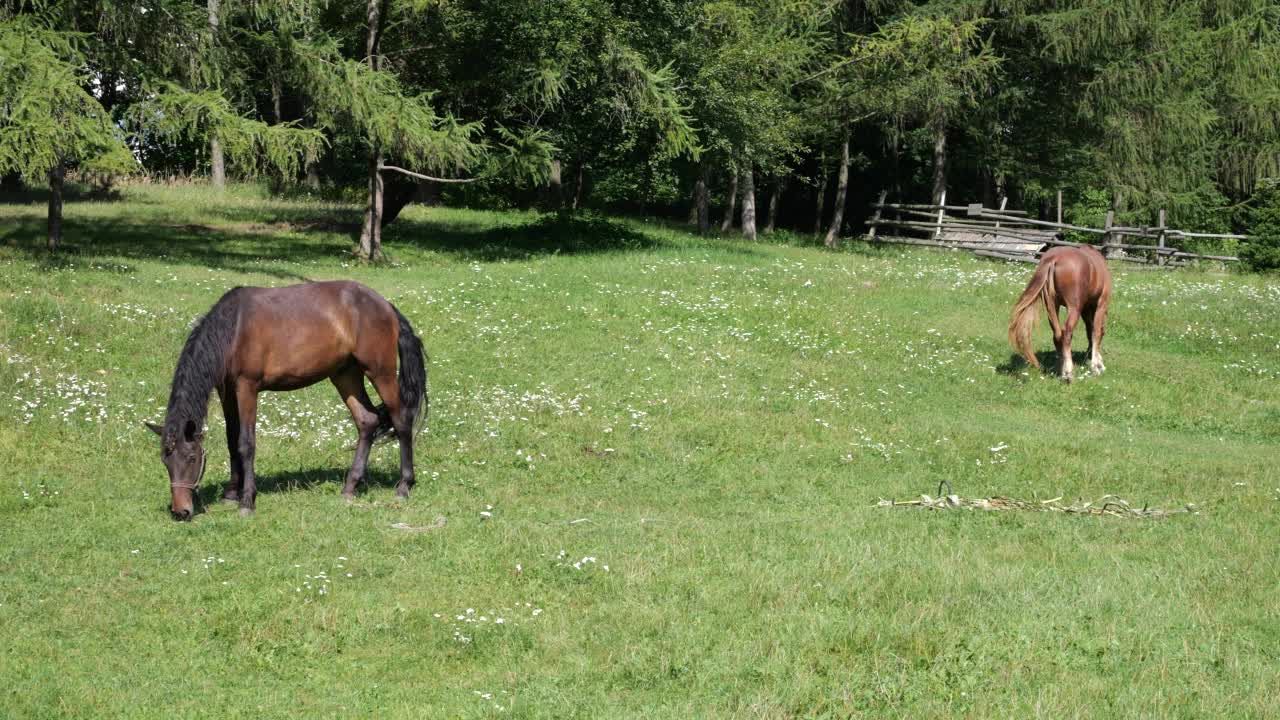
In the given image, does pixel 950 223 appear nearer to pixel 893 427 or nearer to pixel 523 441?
pixel 893 427

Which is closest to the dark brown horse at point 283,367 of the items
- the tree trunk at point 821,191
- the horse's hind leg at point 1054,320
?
the horse's hind leg at point 1054,320

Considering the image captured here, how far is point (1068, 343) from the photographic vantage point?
20.6 m

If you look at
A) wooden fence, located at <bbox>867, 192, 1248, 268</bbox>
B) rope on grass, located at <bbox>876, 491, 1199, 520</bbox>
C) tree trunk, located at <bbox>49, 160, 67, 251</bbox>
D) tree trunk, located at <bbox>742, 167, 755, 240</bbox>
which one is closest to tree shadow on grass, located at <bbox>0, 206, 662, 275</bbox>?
tree trunk, located at <bbox>49, 160, 67, 251</bbox>

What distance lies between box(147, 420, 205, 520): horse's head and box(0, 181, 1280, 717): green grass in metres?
0.26

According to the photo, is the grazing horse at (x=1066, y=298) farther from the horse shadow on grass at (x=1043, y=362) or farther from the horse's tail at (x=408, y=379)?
the horse's tail at (x=408, y=379)

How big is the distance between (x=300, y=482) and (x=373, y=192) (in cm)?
1799

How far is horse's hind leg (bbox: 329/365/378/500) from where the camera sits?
42.0 feet

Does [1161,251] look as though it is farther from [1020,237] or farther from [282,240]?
[282,240]

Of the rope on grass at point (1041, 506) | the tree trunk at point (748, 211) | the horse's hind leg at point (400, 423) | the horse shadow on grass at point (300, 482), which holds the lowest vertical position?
the horse shadow on grass at point (300, 482)

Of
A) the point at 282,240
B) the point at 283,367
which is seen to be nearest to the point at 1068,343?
the point at 283,367

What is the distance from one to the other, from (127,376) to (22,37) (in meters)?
11.0

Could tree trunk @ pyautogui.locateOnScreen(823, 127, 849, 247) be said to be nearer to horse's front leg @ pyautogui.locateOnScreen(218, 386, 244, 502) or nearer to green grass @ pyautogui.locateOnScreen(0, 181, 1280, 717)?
green grass @ pyautogui.locateOnScreen(0, 181, 1280, 717)

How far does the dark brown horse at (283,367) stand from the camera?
11.7 m

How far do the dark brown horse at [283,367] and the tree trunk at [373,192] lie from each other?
17.4 meters
